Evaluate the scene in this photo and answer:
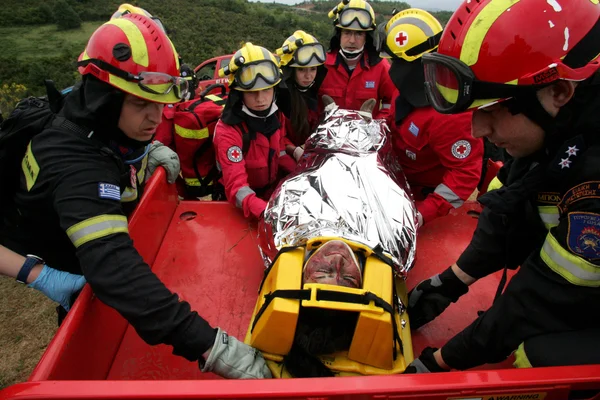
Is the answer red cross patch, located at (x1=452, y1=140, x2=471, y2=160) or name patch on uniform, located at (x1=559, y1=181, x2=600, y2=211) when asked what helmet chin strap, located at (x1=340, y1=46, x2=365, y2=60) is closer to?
red cross patch, located at (x1=452, y1=140, x2=471, y2=160)

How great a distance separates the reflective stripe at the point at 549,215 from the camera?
1.41 m

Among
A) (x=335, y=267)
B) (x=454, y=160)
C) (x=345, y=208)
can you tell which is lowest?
(x=335, y=267)

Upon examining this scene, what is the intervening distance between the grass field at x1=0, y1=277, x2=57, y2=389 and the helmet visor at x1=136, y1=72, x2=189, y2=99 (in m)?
3.13

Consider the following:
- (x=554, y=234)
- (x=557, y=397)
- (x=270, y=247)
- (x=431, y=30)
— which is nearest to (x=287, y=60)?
(x=431, y=30)

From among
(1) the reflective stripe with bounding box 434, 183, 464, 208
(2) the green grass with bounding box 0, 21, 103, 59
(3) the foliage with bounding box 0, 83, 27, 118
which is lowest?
(3) the foliage with bounding box 0, 83, 27, 118

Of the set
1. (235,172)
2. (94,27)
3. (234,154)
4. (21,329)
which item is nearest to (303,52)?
(234,154)

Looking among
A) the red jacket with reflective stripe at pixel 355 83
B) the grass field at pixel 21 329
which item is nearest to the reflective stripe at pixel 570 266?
the red jacket with reflective stripe at pixel 355 83

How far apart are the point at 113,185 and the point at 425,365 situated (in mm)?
1591

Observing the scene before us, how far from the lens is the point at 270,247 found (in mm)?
2229

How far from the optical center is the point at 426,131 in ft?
8.86

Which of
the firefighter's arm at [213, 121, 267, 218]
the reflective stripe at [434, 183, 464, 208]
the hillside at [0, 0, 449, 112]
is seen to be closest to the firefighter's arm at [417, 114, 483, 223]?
the reflective stripe at [434, 183, 464, 208]

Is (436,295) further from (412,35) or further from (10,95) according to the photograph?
(10,95)

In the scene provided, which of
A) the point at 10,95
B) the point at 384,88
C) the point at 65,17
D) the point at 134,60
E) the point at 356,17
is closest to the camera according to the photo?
the point at 134,60

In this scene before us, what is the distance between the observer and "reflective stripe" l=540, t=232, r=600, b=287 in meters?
1.17
